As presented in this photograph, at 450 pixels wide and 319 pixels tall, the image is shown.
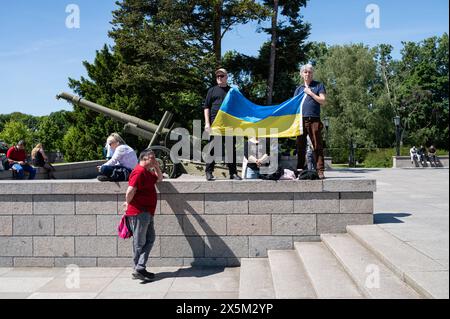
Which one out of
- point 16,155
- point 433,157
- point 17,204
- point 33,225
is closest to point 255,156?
point 33,225

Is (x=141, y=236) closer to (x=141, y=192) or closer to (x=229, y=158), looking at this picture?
(x=141, y=192)

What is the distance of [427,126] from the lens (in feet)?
184

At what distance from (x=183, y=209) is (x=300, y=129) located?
8.16 feet

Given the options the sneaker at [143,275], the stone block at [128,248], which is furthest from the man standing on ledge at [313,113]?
the sneaker at [143,275]

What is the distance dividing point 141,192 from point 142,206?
20 centimetres

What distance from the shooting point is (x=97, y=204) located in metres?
7.16

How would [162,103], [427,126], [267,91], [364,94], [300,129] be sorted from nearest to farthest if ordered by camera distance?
[300,129]
[267,91]
[162,103]
[364,94]
[427,126]

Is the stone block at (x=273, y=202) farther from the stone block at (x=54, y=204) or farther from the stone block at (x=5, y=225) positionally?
the stone block at (x=5, y=225)

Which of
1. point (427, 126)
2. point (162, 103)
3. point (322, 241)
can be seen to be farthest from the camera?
point (427, 126)

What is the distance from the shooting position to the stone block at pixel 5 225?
7.31m

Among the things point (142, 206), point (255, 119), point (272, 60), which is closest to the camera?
point (142, 206)
